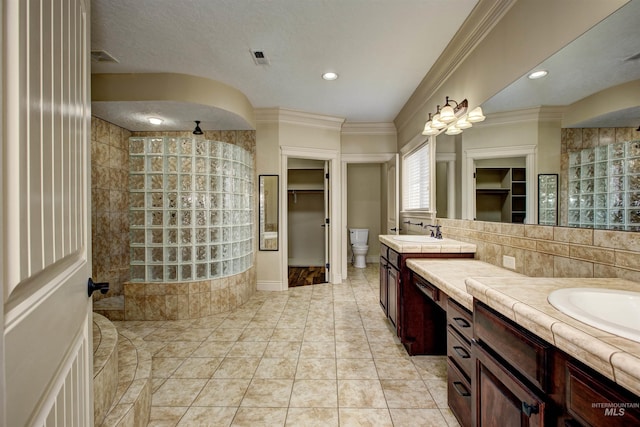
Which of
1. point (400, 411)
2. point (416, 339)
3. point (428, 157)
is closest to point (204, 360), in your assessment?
point (400, 411)

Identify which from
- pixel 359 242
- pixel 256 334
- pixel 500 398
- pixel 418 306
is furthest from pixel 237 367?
pixel 359 242

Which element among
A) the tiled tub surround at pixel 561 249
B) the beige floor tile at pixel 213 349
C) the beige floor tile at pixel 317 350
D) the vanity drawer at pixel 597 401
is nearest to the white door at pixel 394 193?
the tiled tub surround at pixel 561 249

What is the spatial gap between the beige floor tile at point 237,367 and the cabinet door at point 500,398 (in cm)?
146

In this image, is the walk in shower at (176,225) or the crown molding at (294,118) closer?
the walk in shower at (176,225)

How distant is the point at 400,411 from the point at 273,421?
2.38ft

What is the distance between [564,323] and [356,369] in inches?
63.0

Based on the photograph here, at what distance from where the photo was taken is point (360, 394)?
173 cm

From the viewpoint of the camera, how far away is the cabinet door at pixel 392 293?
2.29 metres

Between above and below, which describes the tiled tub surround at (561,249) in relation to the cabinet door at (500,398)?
above

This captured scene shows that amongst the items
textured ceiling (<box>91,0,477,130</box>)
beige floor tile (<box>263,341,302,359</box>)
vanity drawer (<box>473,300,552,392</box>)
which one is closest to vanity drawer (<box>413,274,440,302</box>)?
vanity drawer (<box>473,300,552,392</box>)

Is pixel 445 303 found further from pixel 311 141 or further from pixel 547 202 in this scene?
pixel 311 141

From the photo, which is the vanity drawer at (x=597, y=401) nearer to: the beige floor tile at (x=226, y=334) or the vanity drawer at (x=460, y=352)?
the vanity drawer at (x=460, y=352)

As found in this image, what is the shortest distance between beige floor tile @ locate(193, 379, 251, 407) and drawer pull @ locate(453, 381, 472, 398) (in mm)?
1248

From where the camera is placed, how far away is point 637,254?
1.04 metres
